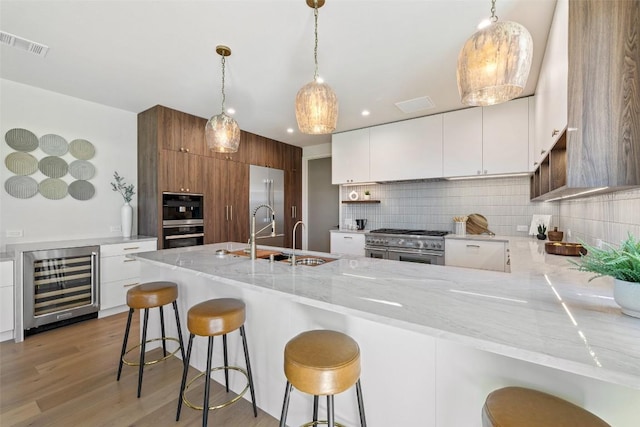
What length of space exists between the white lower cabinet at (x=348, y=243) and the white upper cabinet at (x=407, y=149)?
0.96 metres

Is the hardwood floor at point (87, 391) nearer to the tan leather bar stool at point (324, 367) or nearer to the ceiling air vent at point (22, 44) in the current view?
the tan leather bar stool at point (324, 367)

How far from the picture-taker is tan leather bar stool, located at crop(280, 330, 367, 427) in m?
1.00

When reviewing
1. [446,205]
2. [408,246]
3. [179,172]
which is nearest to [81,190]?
[179,172]

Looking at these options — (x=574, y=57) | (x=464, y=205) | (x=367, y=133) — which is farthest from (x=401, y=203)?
(x=574, y=57)

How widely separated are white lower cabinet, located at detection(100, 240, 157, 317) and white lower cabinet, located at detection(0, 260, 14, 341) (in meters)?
0.69

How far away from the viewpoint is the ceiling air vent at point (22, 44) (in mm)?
2159

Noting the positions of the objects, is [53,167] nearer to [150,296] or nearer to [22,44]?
[22,44]

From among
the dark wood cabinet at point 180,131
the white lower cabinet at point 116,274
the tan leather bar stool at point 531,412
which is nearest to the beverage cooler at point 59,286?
the white lower cabinet at point 116,274

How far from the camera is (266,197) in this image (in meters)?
4.98

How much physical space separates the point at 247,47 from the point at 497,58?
192cm

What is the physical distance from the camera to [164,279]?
7.79 feet

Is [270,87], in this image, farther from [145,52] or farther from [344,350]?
[344,350]

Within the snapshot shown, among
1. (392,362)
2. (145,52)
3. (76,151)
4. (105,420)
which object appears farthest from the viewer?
(76,151)

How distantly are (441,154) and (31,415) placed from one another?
446cm
